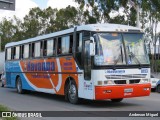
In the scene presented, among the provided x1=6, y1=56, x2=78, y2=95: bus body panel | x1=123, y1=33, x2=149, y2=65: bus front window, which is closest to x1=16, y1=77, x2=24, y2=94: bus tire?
x1=6, y1=56, x2=78, y2=95: bus body panel

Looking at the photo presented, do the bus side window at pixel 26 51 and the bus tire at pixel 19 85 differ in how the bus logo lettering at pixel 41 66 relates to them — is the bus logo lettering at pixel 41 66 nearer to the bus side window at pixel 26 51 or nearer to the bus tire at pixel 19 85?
the bus side window at pixel 26 51

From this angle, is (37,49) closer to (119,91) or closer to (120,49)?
(120,49)

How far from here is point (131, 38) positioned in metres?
14.2

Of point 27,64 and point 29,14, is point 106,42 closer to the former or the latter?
point 27,64

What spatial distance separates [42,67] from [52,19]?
33.0 m

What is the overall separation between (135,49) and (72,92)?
3.16m

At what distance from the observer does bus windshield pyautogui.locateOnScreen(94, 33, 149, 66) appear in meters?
13.4

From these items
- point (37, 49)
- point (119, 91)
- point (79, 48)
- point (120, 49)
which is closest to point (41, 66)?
point (37, 49)

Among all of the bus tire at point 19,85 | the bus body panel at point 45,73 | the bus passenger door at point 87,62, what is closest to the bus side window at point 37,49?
the bus body panel at point 45,73

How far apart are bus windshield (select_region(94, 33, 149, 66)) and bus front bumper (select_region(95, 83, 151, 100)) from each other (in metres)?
0.87

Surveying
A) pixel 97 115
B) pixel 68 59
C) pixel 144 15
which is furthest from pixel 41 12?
pixel 97 115

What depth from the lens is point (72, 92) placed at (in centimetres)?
1503

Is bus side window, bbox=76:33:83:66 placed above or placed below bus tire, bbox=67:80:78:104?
above

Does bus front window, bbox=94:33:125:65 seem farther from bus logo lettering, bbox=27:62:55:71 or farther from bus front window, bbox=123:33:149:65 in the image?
bus logo lettering, bbox=27:62:55:71
